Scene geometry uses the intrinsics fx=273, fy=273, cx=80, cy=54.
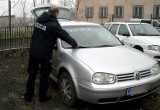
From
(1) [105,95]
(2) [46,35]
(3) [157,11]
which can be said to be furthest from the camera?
(3) [157,11]

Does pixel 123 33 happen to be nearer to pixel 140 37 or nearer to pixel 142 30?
pixel 142 30

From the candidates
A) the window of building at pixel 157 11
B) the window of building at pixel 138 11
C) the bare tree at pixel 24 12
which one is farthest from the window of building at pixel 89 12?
the bare tree at pixel 24 12

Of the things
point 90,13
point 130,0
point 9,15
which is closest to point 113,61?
point 9,15

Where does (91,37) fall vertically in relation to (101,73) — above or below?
above

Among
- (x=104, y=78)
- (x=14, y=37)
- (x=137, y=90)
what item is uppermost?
(x=14, y=37)

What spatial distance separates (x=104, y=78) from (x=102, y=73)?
86 mm

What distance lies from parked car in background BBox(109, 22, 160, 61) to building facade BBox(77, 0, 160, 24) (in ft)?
78.5

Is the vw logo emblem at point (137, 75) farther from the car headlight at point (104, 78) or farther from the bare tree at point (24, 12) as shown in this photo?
the bare tree at point (24, 12)

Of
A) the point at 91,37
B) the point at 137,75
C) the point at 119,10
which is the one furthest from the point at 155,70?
the point at 119,10

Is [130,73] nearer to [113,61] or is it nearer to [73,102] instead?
[113,61]

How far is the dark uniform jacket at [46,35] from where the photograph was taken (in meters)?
4.85

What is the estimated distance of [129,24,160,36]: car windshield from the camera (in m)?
9.34

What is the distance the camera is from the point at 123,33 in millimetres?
9633

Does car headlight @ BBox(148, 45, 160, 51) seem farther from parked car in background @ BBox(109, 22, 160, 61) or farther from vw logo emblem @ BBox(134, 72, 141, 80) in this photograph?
vw logo emblem @ BBox(134, 72, 141, 80)
